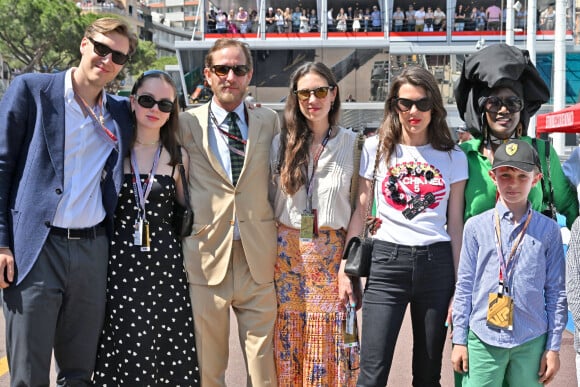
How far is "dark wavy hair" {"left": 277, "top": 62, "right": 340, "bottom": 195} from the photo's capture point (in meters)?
3.59

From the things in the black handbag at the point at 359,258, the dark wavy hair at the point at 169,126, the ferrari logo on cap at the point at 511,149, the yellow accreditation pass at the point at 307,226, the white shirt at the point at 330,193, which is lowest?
the black handbag at the point at 359,258

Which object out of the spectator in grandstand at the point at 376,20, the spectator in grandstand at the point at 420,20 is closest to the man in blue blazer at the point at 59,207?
the spectator in grandstand at the point at 376,20

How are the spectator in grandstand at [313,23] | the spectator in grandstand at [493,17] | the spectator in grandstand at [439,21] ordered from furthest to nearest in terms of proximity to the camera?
the spectator in grandstand at [439,21] → the spectator in grandstand at [313,23] → the spectator in grandstand at [493,17]

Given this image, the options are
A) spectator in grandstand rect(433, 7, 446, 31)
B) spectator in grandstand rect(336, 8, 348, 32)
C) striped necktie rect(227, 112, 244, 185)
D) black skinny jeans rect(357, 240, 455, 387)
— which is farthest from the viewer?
spectator in grandstand rect(433, 7, 446, 31)

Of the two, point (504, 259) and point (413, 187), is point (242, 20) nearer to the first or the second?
point (413, 187)

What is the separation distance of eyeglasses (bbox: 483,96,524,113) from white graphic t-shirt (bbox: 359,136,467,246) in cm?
30

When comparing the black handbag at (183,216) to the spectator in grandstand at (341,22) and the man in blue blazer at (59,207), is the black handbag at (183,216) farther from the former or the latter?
the spectator in grandstand at (341,22)

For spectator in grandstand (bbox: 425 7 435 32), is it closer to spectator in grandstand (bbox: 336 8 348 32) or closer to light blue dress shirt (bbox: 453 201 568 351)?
spectator in grandstand (bbox: 336 8 348 32)

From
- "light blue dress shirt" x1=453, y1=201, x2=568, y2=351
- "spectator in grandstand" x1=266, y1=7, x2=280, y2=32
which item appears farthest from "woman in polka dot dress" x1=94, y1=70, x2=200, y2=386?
"spectator in grandstand" x1=266, y1=7, x2=280, y2=32

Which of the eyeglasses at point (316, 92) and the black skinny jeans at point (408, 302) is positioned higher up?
the eyeglasses at point (316, 92)

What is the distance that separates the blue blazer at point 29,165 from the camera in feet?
10.6

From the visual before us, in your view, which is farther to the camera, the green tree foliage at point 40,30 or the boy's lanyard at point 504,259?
the green tree foliage at point 40,30

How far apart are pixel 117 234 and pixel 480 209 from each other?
2032 mm

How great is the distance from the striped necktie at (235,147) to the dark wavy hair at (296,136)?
0.24 meters
